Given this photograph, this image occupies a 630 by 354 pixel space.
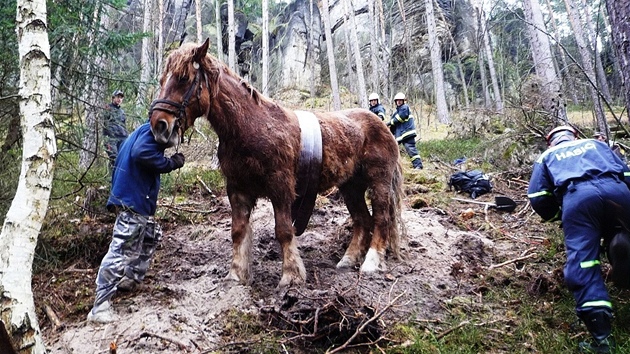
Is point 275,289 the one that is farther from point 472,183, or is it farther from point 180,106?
point 472,183

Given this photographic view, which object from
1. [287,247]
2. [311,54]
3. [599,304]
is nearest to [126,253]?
[287,247]

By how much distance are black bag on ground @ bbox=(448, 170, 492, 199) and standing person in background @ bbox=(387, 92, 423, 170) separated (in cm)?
218

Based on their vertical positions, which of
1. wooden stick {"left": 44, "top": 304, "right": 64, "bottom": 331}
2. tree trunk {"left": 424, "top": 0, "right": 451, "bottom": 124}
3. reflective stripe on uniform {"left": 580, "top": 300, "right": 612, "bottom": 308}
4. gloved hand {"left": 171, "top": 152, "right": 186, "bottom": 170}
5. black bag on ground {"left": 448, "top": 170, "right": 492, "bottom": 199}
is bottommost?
reflective stripe on uniform {"left": 580, "top": 300, "right": 612, "bottom": 308}

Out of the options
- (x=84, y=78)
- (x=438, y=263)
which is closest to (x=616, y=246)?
(x=438, y=263)

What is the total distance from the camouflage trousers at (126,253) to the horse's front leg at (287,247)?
1.20 metres

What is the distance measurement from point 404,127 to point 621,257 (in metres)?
8.93

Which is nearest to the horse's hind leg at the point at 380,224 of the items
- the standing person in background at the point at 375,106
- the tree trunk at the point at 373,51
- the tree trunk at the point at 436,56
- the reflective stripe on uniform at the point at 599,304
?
the reflective stripe on uniform at the point at 599,304

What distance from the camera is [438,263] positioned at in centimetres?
515

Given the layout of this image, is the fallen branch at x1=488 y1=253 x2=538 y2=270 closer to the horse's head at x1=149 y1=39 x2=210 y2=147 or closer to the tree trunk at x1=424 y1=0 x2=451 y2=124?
the horse's head at x1=149 y1=39 x2=210 y2=147

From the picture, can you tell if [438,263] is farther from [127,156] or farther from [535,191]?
[127,156]

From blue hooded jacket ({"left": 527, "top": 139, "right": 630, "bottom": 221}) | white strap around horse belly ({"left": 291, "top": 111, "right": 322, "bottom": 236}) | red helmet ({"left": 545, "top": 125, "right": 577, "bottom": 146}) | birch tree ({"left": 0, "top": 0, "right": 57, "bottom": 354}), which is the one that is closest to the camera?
birch tree ({"left": 0, "top": 0, "right": 57, "bottom": 354})

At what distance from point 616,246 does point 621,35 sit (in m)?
1.77

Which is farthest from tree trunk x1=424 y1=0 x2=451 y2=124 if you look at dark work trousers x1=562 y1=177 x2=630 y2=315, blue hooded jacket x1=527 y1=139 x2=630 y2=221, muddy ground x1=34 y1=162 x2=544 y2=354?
dark work trousers x1=562 y1=177 x2=630 y2=315

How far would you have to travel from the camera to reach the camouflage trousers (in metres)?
3.50
